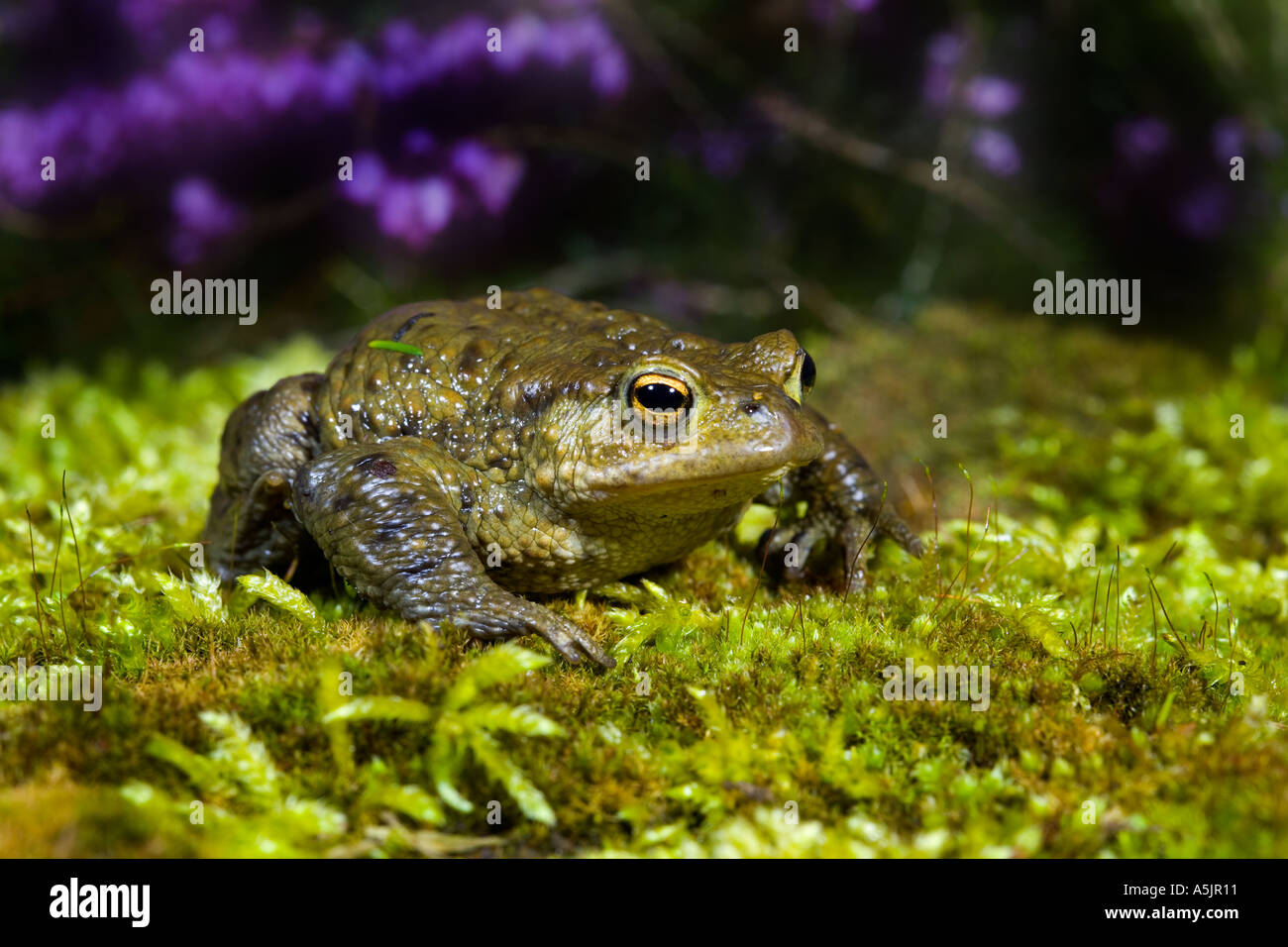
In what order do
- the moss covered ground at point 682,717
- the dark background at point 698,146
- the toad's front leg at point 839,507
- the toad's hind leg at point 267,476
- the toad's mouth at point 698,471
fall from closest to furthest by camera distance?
the moss covered ground at point 682,717
the toad's mouth at point 698,471
the toad's hind leg at point 267,476
the toad's front leg at point 839,507
the dark background at point 698,146

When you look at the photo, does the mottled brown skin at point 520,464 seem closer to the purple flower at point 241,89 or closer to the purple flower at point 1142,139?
the purple flower at point 241,89

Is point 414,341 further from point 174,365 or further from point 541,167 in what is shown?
point 174,365

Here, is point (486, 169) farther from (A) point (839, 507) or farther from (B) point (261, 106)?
(A) point (839, 507)

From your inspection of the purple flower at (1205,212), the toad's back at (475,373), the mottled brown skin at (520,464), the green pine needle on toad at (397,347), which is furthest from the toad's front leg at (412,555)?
the purple flower at (1205,212)
